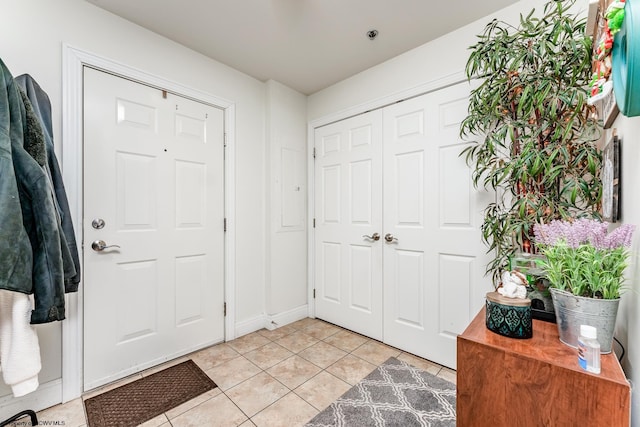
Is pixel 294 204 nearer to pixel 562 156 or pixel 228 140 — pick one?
pixel 228 140

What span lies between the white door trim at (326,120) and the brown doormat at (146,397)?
1366 millimetres

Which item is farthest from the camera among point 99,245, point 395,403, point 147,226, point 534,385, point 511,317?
point 147,226

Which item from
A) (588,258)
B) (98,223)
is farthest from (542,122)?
(98,223)

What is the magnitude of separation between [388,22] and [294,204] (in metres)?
1.73

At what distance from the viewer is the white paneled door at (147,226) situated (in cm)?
177

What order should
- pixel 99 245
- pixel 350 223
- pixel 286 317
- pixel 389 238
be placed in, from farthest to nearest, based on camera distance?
pixel 286 317, pixel 350 223, pixel 389 238, pixel 99 245

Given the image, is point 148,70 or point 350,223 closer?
point 148,70

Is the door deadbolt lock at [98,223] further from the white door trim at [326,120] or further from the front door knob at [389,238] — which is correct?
the front door knob at [389,238]

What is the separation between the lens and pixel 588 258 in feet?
2.79

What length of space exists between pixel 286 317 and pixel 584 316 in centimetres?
236

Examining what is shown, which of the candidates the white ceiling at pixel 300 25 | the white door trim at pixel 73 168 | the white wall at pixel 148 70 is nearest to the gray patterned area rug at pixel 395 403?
the white wall at pixel 148 70

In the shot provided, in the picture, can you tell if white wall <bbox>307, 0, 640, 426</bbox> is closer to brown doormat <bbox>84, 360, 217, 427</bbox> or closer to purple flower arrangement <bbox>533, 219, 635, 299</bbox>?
purple flower arrangement <bbox>533, 219, 635, 299</bbox>

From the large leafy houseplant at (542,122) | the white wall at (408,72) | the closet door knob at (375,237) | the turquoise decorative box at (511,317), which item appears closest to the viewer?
the turquoise decorative box at (511,317)

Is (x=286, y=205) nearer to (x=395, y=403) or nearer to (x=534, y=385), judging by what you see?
(x=395, y=403)
